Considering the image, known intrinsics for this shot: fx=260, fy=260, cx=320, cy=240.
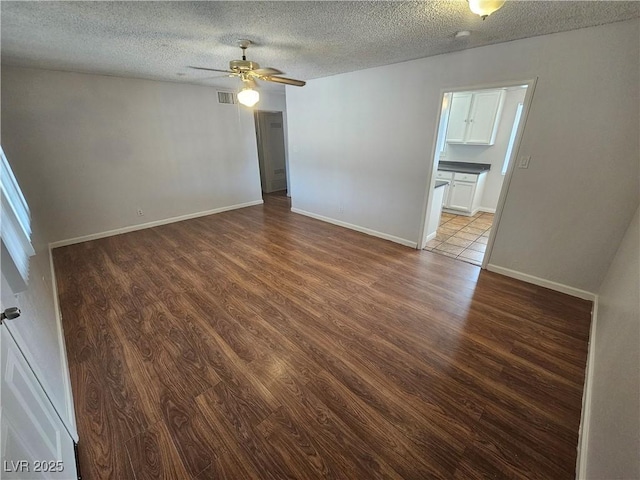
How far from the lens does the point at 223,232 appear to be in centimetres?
425

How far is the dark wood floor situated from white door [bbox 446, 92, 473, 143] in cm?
316

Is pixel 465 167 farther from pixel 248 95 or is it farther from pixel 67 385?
pixel 67 385

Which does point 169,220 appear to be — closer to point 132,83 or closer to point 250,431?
point 132,83

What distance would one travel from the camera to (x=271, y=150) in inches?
266

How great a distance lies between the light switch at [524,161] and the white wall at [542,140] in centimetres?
4

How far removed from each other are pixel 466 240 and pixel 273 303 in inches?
120

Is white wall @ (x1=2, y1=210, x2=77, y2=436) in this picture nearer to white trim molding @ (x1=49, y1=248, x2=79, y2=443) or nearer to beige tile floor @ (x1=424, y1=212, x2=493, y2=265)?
white trim molding @ (x1=49, y1=248, x2=79, y2=443)

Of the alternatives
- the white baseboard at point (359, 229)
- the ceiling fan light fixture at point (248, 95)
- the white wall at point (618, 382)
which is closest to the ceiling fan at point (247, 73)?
the ceiling fan light fixture at point (248, 95)

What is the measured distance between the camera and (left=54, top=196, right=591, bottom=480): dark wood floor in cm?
132

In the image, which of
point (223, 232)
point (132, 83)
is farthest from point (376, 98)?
point (132, 83)

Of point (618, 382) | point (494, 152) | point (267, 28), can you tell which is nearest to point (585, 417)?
point (618, 382)

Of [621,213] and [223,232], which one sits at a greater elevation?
[621,213]

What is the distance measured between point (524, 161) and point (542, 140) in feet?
0.70

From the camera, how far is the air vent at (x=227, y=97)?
4785 millimetres
